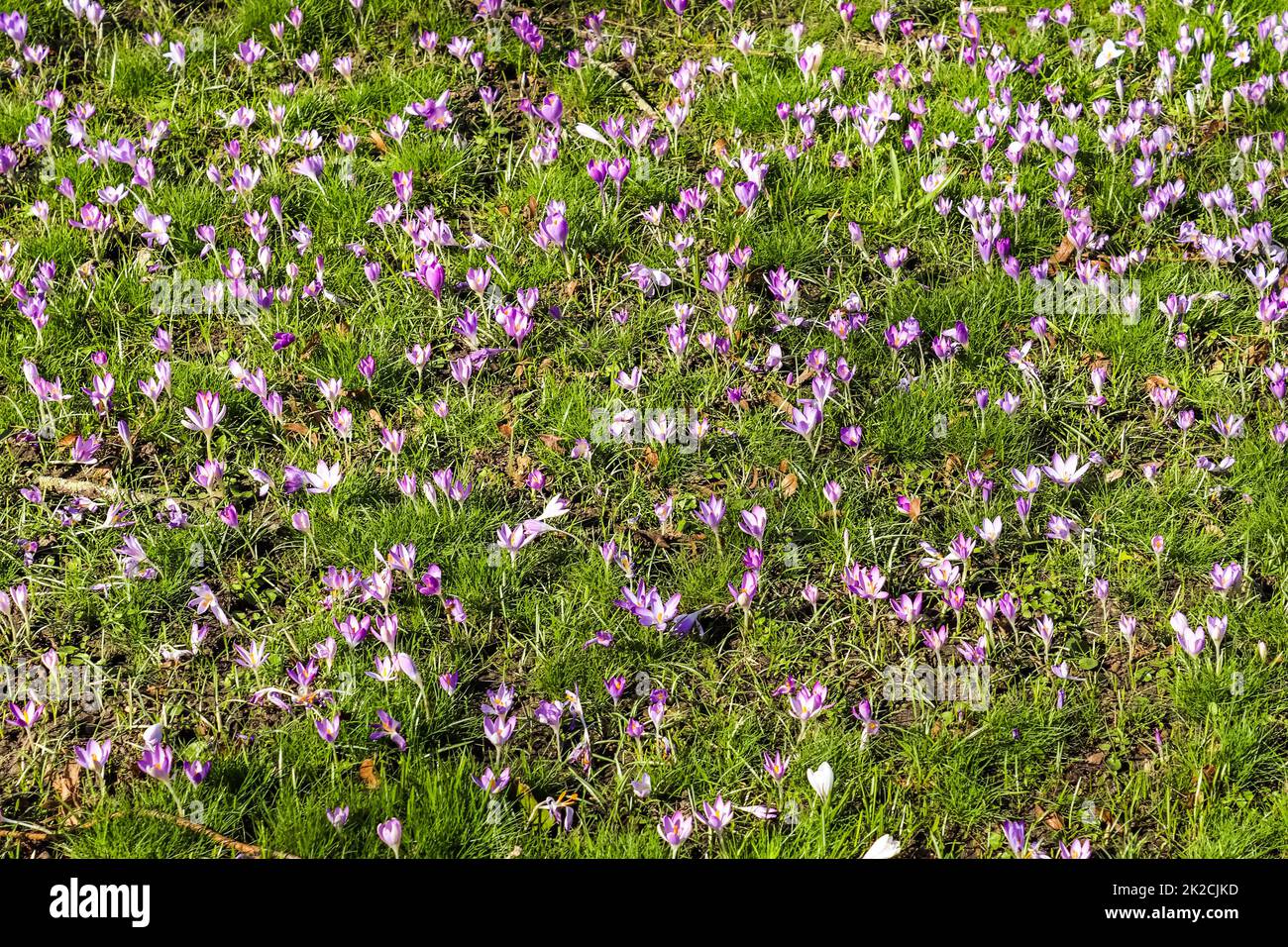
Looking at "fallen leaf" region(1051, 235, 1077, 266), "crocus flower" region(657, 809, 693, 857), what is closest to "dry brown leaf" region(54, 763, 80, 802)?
"crocus flower" region(657, 809, 693, 857)

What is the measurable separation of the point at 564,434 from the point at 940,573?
4.40 ft

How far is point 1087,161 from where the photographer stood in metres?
5.33

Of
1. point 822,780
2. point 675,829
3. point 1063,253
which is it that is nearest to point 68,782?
point 675,829

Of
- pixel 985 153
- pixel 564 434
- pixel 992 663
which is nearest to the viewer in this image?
pixel 992 663

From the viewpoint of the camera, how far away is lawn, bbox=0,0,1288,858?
3459 millimetres

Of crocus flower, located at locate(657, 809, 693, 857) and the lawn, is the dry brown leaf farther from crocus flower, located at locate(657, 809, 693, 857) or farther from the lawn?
crocus flower, located at locate(657, 809, 693, 857)

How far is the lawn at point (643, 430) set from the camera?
346 centimetres

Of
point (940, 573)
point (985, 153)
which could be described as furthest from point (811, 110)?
point (940, 573)

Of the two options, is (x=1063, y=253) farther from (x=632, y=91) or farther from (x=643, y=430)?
(x=632, y=91)

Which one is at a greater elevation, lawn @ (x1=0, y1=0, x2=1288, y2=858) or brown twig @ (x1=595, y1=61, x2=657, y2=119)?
brown twig @ (x1=595, y1=61, x2=657, y2=119)

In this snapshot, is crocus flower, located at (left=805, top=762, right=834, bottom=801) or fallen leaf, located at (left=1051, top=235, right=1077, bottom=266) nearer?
crocus flower, located at (left=805, top=762, right=834, bottom=801)

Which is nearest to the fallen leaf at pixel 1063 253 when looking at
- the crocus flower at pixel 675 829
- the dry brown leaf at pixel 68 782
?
the crocus flower at pixel 675 829

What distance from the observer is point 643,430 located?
4367 millimetres
